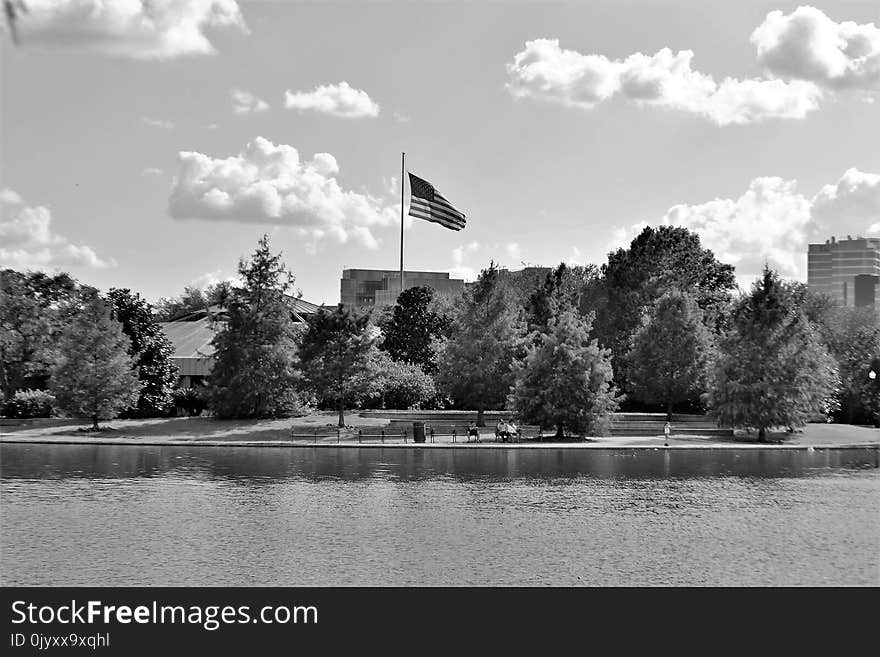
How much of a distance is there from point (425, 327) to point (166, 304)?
330 ft

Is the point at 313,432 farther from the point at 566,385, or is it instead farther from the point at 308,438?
the point at 566,385

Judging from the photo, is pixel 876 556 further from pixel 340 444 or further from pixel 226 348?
pixel 226 348

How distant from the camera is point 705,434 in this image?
182 feet

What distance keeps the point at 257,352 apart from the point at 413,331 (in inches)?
724

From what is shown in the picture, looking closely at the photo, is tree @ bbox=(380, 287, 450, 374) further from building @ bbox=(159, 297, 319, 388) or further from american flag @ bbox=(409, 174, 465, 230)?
american flag @ bbox=(409, 174, 465, 230)

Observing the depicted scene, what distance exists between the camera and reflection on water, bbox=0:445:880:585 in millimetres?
19891

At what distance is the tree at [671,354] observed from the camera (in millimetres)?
61875

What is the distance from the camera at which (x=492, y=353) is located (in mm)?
58500

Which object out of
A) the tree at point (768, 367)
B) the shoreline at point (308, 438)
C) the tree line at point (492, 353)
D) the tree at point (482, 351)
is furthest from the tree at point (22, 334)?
the tree at point (768, 367)

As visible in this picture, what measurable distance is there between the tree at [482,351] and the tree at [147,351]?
66.5 ft

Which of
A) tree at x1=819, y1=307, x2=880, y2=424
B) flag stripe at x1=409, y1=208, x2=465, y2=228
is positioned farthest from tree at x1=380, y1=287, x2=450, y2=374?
tree at x1=819, y1=307, x2=880, y2=424

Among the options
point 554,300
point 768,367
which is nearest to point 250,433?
point 554,300

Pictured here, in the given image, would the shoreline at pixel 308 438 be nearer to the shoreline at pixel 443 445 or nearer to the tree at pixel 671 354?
the shoreline at pixel 443 445
